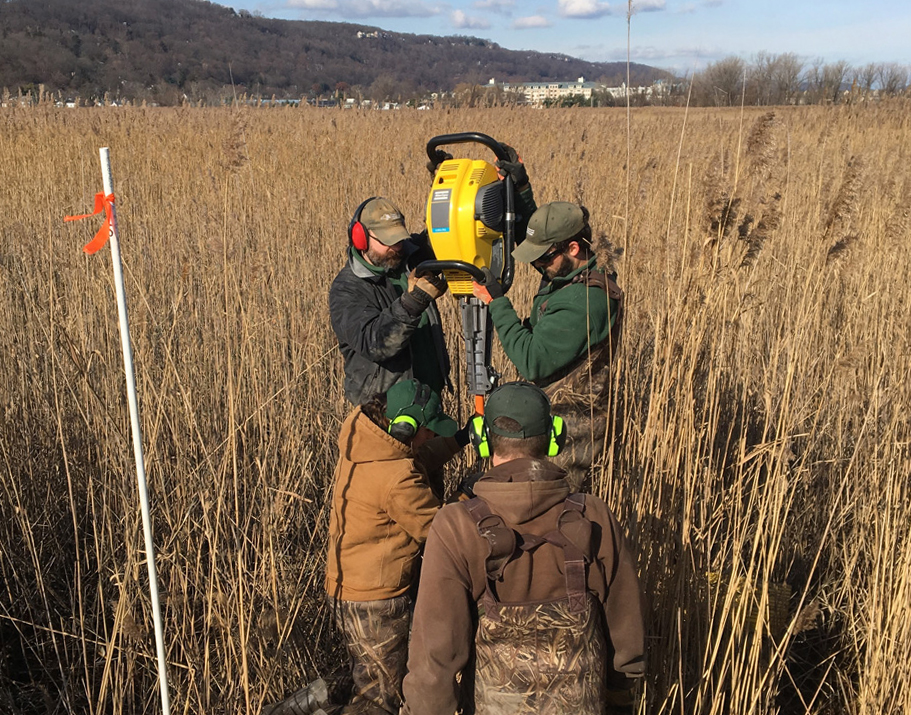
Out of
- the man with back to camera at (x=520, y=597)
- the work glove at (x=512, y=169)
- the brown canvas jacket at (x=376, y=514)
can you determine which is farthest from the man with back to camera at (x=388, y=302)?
the man with back to camera at (x=520, y=597)

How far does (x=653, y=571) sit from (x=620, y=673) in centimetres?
48

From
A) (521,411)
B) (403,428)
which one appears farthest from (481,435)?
(403,428)

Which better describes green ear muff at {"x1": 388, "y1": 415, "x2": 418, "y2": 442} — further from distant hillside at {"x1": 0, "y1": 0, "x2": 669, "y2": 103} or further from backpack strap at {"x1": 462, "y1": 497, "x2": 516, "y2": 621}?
distant hillside at {"x1": 0, "y1": 0, "x2": 669, "y2": 103}

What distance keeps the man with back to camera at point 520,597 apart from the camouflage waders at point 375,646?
0.58 meters

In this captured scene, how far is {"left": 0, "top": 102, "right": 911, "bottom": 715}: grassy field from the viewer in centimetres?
196

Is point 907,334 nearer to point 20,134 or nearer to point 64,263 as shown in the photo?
point 64,263

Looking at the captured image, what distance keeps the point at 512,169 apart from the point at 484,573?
1396mm

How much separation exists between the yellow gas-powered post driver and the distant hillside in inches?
42.1

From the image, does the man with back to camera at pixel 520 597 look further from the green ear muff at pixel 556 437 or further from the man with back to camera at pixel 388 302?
the man with back to camera at pixel 388 302

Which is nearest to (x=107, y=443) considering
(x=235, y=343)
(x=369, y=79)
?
(x=235, y=343)

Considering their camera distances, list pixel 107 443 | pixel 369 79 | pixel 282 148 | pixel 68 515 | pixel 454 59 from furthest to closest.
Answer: pixel 454 59 → pixel 369 79 → pixel 282 148 → pixel 68 515 → pixel 107 443

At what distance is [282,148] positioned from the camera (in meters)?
7.47

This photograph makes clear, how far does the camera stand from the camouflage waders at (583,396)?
2441mm

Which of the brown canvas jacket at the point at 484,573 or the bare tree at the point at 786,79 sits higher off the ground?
the bare tree at the point at 786,79
